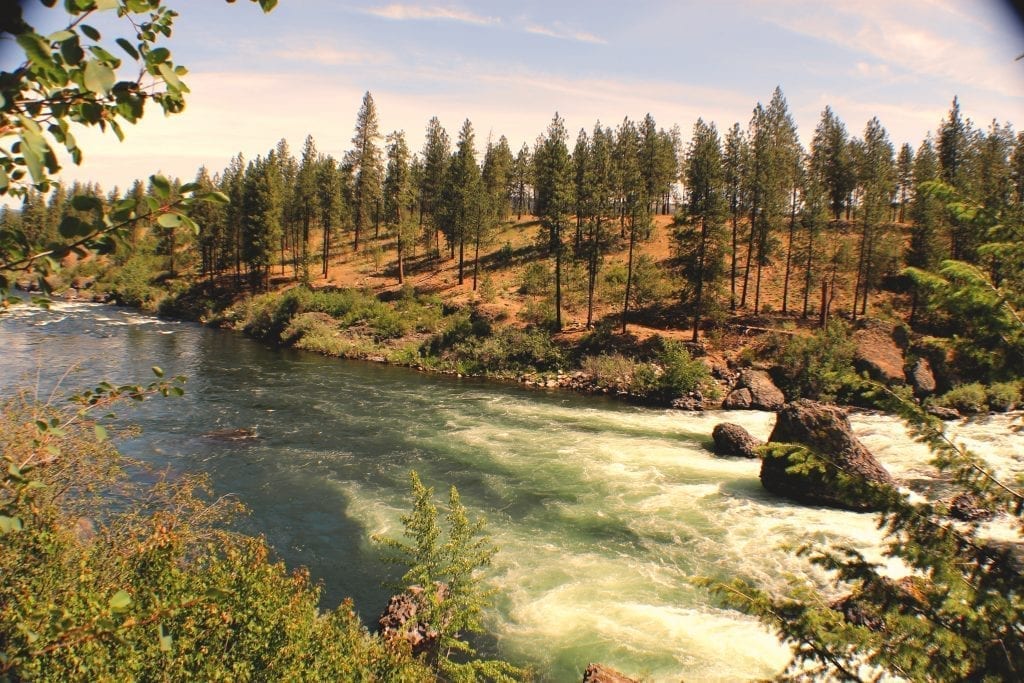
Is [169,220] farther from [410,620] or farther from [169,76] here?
[410,620]

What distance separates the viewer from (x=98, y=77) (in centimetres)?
202

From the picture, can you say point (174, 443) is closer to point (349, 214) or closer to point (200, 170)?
point (349, 214)

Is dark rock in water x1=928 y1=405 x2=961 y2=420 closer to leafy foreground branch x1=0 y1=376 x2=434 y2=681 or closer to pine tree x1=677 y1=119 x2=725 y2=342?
pine tree x1=677 y1=119 x2=725 y2=342

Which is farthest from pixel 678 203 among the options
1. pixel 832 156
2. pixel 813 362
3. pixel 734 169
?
pixel 832 156

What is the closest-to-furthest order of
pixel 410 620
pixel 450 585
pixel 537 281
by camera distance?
1. pixel 410 620
2. pixel 450 585
3. pixel 537 281

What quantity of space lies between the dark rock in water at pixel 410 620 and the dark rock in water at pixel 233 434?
13106 mm

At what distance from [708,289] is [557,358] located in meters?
12.9

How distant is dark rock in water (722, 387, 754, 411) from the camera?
3191 centimetres

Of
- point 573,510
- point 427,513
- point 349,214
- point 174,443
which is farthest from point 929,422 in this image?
point 349,214

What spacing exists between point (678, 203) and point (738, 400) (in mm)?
27333

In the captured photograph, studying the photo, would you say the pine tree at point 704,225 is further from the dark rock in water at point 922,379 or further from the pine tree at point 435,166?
the pine tree at point 435,166

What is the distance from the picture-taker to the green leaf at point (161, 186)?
2135 mm

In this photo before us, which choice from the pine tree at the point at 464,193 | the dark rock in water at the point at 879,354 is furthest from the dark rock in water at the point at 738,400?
the pine tree at the point at 464,193

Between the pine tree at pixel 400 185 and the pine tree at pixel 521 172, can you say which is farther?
the pine tree at pixel 521 172
